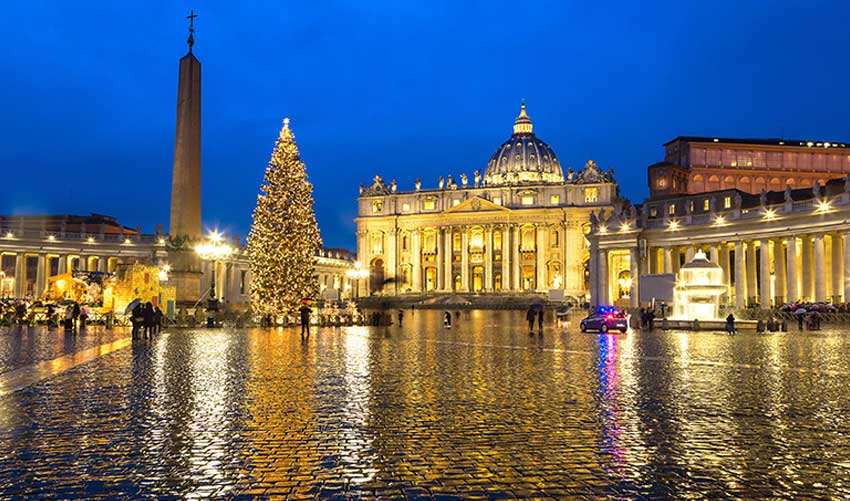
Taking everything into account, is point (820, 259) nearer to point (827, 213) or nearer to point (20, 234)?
point (827, 213)

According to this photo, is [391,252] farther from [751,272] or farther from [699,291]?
[699,291]

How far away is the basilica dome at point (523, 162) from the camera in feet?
422

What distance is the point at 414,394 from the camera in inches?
428

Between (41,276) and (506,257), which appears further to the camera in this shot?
(506,257)

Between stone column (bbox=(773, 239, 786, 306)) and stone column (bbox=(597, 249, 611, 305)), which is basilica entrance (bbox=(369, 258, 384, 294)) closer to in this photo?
stone column (bbox=(597, 249, 611, 305))

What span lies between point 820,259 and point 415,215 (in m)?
77.7

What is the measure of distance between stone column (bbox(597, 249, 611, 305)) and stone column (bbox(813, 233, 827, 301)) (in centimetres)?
2031

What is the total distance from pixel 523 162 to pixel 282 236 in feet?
325

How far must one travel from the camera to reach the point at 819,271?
45.2m

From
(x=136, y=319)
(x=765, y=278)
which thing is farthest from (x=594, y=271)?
(x=136, y=319)

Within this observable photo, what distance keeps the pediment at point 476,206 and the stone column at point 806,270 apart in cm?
6155

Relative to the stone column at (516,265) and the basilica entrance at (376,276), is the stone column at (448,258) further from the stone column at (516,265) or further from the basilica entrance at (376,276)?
the basilica entrance at (376,276)

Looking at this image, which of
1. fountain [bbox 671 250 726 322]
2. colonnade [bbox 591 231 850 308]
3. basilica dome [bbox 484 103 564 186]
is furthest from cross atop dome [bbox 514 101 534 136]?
fountain [bbox 671 250 726 322]

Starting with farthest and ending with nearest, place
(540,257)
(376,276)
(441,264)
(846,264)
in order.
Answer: (376,276), (441,264), (540,257), (846,264)
